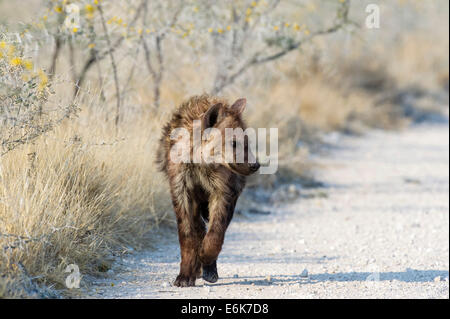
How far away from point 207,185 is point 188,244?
1.49 feet

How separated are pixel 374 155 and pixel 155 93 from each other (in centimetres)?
570

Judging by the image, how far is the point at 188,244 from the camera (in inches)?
180

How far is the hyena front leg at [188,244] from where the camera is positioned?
4562mm

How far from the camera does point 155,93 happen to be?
8562mm

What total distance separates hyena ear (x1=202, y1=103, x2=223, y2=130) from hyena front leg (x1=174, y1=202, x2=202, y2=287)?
608mm

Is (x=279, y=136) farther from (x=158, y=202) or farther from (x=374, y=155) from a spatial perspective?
(x=158, y=202)

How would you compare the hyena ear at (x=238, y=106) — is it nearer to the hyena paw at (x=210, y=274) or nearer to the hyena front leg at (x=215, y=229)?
the hyena front leg at (x=215, y=229)

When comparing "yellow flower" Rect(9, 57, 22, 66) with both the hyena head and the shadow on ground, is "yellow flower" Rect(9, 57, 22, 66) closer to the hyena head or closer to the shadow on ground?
the hyena head

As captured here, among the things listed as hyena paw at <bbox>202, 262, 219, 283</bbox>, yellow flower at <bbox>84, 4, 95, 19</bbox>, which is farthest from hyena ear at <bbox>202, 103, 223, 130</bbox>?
yellow flower at <bbox>84, 4, 95, 19</bbox>

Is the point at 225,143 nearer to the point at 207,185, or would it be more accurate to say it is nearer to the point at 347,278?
the point at 207,185

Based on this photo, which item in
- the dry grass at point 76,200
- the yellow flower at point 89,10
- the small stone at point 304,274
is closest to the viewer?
the dry grass at point 76,200

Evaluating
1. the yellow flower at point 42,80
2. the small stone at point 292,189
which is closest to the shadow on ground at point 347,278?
the yellow flower at point 42,80

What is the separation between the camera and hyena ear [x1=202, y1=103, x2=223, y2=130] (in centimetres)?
445

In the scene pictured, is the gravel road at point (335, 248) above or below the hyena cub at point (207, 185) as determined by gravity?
below
